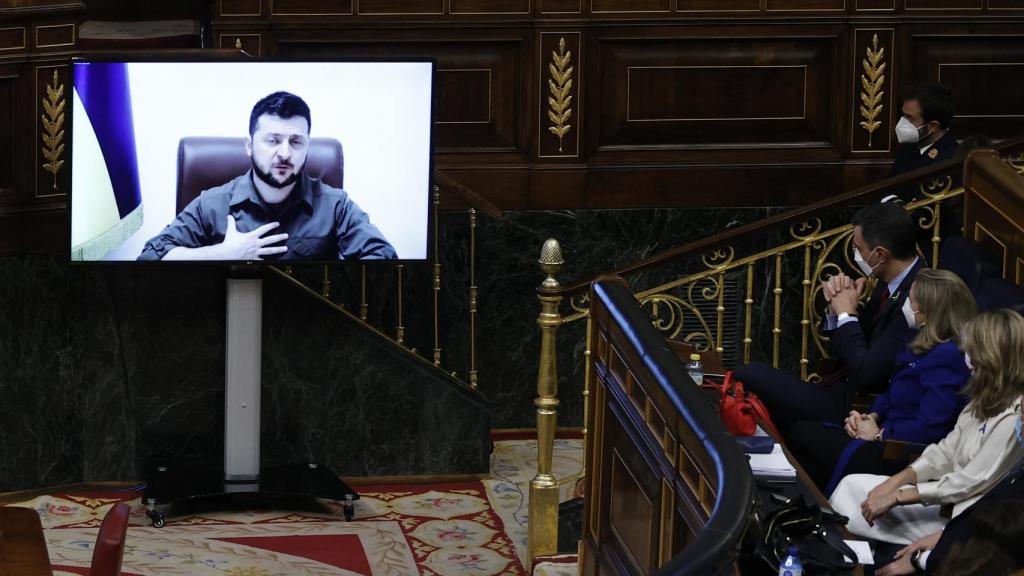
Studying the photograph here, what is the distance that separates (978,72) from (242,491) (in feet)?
14.3

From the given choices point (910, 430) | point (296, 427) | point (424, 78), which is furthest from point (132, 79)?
point (910, 430)

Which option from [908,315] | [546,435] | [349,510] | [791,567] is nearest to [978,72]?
[908,315]

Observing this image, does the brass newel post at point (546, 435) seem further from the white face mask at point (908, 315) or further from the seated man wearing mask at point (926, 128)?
the seated man wearing mask at point (926, 128)

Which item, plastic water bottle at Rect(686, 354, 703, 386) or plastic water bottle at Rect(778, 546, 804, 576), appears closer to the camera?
plastic water bottle at Rect(778, 546, 804, 576)

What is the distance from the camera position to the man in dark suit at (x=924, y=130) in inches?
284

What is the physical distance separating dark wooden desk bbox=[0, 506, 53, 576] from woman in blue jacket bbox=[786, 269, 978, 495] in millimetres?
2560

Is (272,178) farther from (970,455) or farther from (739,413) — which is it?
(970,455)

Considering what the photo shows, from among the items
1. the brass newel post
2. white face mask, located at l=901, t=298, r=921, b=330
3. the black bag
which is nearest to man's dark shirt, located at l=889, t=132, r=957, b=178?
white face mask, located at l=901, t=298, r=921, b=330

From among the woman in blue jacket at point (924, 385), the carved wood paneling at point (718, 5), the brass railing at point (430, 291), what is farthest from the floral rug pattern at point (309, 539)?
the carved wood paneling at point (718, 5)

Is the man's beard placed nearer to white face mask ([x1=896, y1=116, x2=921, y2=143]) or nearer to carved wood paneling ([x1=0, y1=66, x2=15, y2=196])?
carved wood paneling ([x1=0, y1=66, x2=15, y2=196])

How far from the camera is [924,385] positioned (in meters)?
5.33

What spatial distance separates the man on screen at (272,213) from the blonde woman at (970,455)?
8.86 ft

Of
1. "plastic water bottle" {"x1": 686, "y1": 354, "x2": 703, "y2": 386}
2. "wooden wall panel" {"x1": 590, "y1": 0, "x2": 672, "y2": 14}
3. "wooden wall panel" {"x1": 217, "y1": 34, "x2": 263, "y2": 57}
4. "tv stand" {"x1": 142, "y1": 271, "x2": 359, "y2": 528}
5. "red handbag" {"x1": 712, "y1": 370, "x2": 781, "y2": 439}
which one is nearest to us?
"red handbag" {"x1": 712, "y1": 370, "x2": 781, "y2": 439}

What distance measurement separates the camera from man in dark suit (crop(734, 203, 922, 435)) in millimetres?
5871
